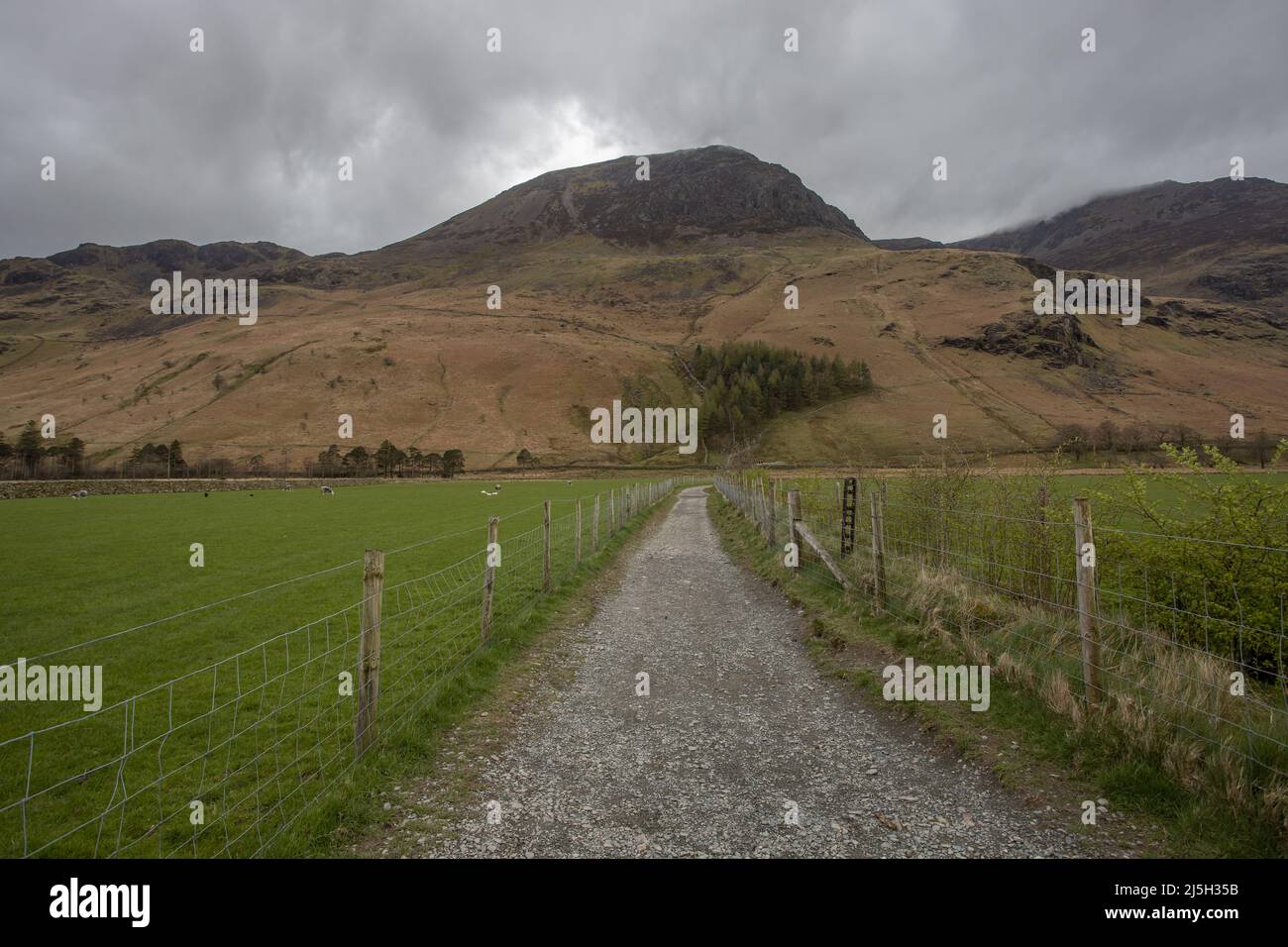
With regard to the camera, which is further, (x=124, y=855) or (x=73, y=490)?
(x=73, y=490)

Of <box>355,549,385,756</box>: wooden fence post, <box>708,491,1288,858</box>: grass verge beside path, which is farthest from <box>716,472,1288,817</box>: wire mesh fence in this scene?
<box>355,549,385,756</box>: wooden fence post

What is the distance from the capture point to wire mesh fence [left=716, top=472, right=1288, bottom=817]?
4.98 meters

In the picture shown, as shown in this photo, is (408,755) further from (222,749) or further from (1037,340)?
(1037,340)

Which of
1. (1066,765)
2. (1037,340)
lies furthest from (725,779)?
(1037,340)

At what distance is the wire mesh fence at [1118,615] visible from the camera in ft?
16.3

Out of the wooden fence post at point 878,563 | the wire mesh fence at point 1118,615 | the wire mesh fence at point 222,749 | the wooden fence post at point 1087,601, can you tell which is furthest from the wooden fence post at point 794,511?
the wooden fence post at point 1087,601

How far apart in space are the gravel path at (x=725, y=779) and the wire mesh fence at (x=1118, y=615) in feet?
4.68

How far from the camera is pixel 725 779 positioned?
5539mm

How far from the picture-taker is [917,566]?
37.2 feet

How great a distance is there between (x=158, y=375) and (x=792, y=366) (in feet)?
446

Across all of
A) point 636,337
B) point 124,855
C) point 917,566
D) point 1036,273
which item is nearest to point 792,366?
point 636,337

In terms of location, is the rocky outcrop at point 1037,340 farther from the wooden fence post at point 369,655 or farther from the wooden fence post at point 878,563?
the wooden fence post at point 369,655

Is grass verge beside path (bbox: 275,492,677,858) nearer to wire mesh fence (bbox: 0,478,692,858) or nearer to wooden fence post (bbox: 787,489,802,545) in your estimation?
wire mesh fence (bbox: 0,478,692,858)
